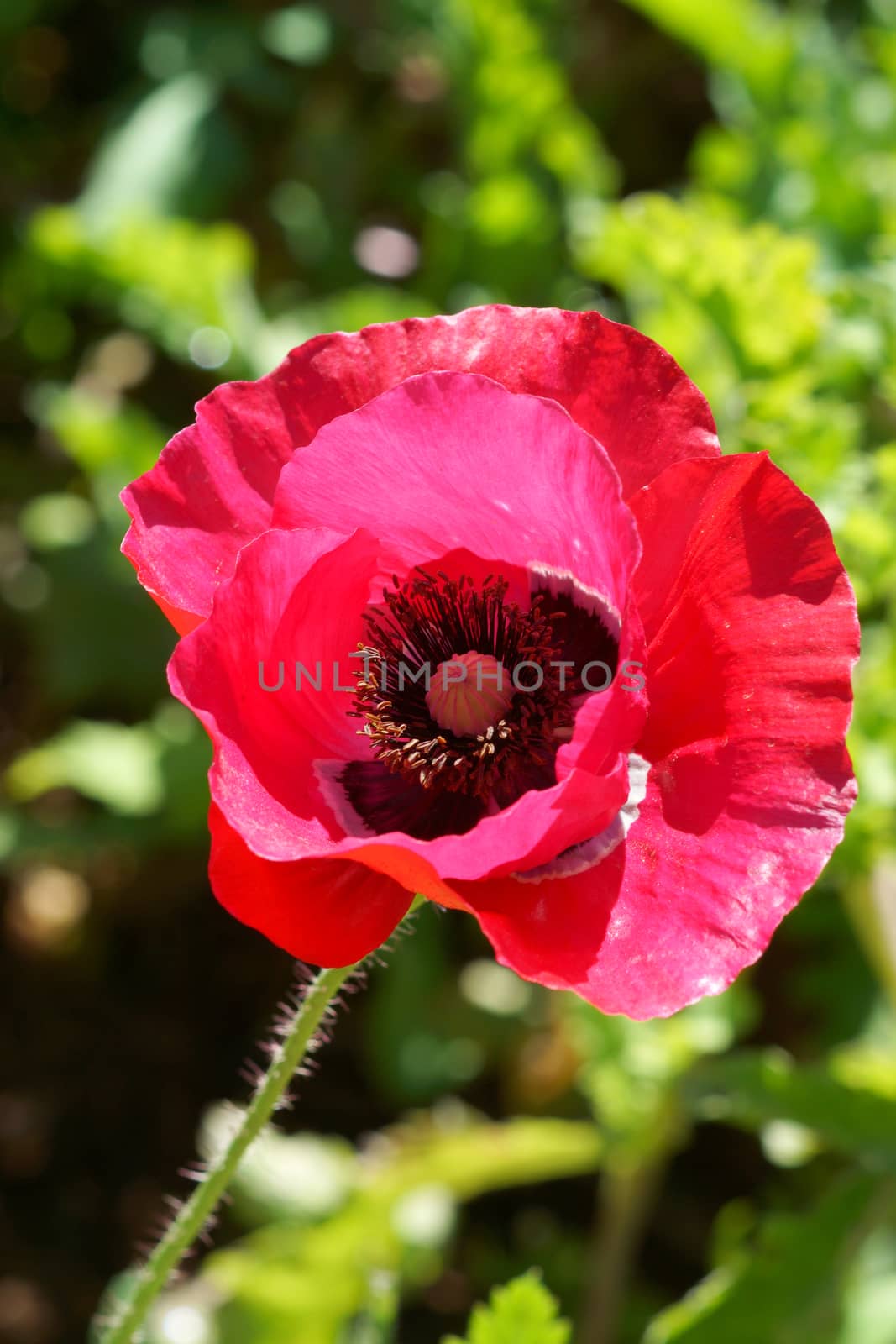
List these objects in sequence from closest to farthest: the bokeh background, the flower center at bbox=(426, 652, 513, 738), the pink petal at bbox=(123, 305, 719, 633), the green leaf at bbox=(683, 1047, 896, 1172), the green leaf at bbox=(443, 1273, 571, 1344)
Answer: the pink petal at bbox=(123, 305, 719, 633) → the flower center at bbox=(426, 652, 513, 738) → the green leaf at bbox=(443, 1273, 571, 1344) → the green leaf at bbox=(683, 1047, 896, 1172) → the bokeh background

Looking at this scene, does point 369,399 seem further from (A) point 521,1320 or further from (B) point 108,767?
(B) point 108,767

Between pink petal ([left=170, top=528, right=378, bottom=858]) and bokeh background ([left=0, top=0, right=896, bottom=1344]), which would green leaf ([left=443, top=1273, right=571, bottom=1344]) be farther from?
pink petal ([left=170, top=528, right=378, bottom=858])

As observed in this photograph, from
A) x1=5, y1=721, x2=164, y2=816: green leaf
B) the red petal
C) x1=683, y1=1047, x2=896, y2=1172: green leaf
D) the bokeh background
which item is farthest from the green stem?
x1=5, y1=721, x2=164, y2=816: green leaf

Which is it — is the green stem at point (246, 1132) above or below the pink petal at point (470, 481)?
below

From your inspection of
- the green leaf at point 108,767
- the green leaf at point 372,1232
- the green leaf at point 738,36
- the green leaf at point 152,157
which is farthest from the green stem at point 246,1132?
the green leaf at point 152,157

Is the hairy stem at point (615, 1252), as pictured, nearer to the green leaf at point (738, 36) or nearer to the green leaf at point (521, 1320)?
the green leaf at point (521, 1320)

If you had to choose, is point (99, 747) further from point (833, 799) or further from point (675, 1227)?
point (833, 799)

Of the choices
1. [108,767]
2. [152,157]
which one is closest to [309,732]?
[108,767]
